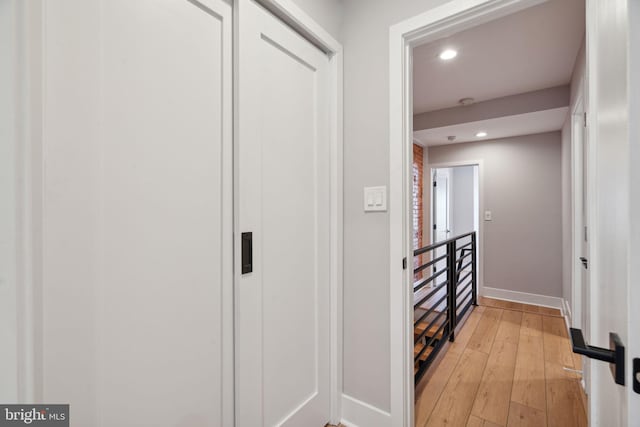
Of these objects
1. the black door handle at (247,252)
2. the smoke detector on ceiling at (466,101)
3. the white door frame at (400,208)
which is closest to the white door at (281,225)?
the black door handle at (247,252)

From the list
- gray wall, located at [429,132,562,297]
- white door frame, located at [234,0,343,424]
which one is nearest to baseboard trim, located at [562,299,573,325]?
gray wall, located at [429,132,562,297]

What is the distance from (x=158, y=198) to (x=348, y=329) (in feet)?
4.04

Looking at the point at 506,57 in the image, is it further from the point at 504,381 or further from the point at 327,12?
the point at 504,381

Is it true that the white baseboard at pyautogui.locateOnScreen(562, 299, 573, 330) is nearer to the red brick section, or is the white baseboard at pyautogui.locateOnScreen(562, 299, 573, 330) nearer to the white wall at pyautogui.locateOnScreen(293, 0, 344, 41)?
the red brick section

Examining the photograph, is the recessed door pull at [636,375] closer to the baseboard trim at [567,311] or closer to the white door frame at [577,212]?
the white door frame at [577,212]

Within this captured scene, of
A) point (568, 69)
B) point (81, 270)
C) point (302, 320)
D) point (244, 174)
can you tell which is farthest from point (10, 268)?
point (568, 69)

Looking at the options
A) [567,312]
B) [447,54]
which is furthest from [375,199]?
[567,312]

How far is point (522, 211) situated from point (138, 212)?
446 cm

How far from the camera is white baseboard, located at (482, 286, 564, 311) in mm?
3627

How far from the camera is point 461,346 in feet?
8.46

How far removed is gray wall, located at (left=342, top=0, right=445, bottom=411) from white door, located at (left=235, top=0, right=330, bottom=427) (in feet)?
0.47

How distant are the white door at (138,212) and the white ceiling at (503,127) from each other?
10.2 ft

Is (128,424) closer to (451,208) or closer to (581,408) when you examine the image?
(581,408)

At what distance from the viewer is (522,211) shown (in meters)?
3.87
